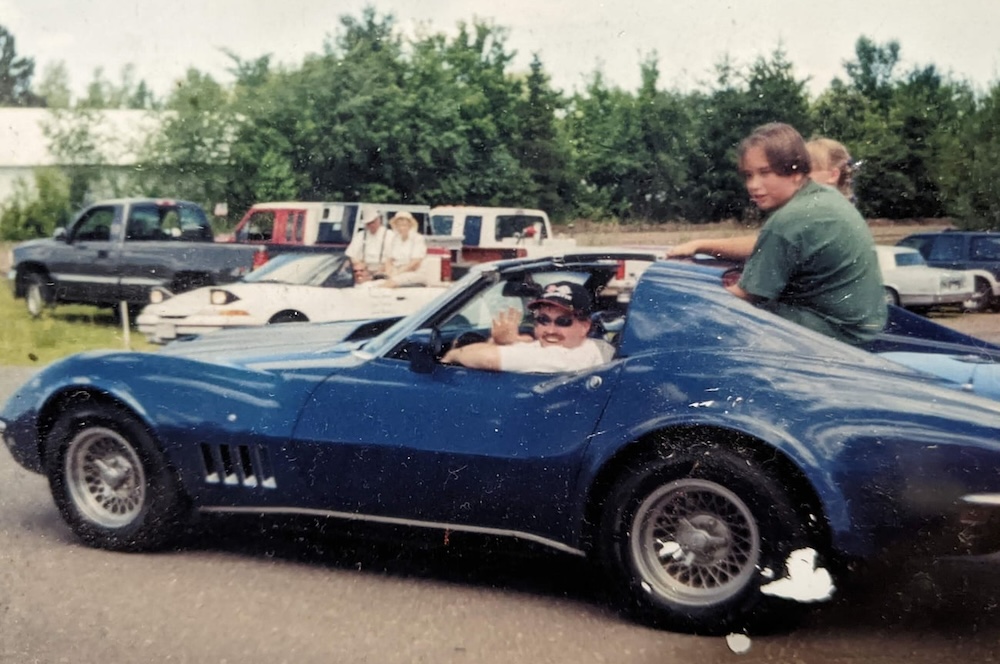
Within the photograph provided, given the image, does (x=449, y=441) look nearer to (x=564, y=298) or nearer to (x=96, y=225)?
(x=564, y=298)

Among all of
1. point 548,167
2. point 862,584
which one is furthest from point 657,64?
point 862,584

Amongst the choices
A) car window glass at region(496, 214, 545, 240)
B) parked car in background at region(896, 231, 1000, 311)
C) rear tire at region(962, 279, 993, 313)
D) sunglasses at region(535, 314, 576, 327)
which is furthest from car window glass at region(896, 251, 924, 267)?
rear tire at region(962, 279, 993, 313)

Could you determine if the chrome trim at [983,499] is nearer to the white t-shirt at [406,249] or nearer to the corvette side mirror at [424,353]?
the corvette side mirror at [424,353]

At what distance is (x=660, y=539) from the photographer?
3.33 m

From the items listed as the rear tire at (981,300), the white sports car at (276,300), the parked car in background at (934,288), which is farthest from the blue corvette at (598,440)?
the rear tire at (981,300)

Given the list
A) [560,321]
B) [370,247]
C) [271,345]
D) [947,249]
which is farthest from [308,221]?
[947,249]

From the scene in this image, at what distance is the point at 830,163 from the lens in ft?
13.4

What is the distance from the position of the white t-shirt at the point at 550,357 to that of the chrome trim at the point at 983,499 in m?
1.17

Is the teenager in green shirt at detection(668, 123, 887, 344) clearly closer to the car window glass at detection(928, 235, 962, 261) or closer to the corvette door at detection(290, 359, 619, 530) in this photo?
the corvette door at detection(290, 359, 619, 530)

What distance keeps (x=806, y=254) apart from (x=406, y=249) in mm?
3574

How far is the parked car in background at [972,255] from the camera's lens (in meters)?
6.68

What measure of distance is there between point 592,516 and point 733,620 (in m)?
0.55

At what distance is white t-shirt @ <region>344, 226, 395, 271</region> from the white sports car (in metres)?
0.18

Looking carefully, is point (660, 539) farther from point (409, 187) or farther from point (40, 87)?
point (40, 87)
